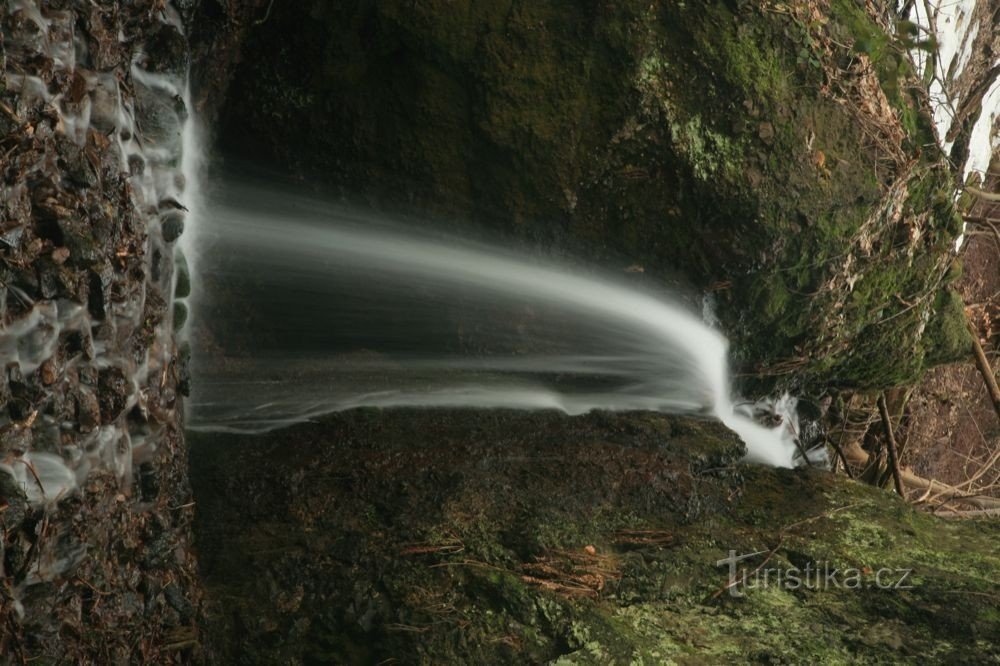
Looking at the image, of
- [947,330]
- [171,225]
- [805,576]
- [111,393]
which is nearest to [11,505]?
[111,393]

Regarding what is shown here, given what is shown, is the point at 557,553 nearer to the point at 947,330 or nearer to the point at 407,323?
the point at 407,323

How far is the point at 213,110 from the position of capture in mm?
3566

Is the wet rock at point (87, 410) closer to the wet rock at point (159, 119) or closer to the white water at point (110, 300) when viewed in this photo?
the white water at point (110, 300)

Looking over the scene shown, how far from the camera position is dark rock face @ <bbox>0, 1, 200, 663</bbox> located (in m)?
2.12

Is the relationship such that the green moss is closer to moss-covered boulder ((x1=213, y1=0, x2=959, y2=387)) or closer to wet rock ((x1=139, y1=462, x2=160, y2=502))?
moss-covered boulder ((x1=213, y1=0, x2=959, y2=387))

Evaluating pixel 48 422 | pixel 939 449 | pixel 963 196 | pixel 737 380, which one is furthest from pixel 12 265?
pixel 939 449

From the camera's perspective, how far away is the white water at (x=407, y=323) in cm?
362

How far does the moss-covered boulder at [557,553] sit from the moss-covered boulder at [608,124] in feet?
2.83

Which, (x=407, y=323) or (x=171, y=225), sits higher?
(x=171, y=225)

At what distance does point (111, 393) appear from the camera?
2512 mm

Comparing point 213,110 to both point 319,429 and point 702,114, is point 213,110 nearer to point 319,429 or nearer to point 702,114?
point 319,429

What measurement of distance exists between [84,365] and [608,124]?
215 centimetres

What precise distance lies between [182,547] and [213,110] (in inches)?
68.6

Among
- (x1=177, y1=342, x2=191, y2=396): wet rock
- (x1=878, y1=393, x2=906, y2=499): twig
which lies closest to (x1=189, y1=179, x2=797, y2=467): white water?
(x1=177, y1=342, x2=191, y2=396): wet rock
